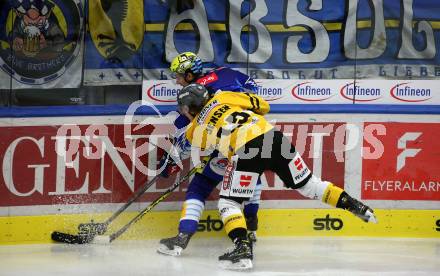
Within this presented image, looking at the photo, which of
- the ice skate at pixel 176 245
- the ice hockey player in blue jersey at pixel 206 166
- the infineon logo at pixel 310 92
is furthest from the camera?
the infineon logo at pixel 310 92

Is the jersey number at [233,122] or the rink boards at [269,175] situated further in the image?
the rink boards at [269,175]

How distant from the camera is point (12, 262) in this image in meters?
5.65

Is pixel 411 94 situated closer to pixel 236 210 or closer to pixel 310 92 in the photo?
pixel 310 92

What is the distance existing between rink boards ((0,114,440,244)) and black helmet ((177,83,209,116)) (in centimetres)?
96

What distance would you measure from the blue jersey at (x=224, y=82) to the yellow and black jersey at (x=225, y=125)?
458mm

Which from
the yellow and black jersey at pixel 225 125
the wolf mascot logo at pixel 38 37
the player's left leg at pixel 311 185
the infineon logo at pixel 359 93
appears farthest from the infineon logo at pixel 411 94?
the wolf mascot logo at pixel 38 37

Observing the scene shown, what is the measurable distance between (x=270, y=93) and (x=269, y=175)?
2.13ft

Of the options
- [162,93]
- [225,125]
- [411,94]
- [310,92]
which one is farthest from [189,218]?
[411,94]

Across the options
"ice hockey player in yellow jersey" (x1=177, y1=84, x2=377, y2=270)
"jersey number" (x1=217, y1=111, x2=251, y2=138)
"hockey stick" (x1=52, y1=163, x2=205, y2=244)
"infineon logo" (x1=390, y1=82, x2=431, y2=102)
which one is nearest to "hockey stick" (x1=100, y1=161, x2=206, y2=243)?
"hockey stick" (x1=52, y1=163, x2=205, y2=244)

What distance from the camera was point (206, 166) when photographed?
6297 millimetres

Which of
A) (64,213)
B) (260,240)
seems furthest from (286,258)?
(64,213)

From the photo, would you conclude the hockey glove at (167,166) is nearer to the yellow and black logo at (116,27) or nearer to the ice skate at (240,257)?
the yellow and black logo at (116,27)

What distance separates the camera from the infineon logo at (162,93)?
6.76 meters

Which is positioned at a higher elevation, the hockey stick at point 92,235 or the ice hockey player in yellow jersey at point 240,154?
the ice hockey player in yellow jersey at point 240,154
